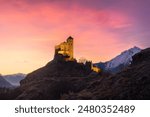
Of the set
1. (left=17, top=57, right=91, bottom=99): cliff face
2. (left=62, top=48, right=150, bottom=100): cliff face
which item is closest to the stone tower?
(left=17, top=57, right=91, bottom=99): cliff face

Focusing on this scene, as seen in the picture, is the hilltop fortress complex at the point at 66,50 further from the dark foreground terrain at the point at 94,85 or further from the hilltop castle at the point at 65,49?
the dark foreground terrain at the point at 94,85

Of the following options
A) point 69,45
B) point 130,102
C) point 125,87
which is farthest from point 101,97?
point 69,45

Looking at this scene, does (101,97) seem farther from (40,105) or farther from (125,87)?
(40,105)

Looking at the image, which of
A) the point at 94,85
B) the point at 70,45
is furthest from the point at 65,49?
the point at 94,85

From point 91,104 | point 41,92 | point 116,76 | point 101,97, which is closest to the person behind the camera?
point 91,104

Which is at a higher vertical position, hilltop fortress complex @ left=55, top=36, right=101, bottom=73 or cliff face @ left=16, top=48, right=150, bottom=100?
hilltop fortress complex @ left=55, top=36, right=101, bottom=73

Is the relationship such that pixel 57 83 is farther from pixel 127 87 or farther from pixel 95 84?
pixel 127 87

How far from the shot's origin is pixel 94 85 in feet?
225

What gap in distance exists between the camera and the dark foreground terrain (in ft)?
168

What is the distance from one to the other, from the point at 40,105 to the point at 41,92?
5887 cm

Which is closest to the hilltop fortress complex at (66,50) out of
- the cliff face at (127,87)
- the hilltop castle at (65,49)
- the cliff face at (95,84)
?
the hilltop castle at (65,49)

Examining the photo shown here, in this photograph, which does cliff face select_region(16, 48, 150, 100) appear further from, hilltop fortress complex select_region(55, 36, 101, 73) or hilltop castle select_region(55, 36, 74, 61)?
hilltop castle select_region(55, 36, 74, 61)

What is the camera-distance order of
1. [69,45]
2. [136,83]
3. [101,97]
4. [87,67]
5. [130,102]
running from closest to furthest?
[130,102] → [101,97] → [136,83] → [87,67] → [69,45]

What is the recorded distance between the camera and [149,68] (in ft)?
195
